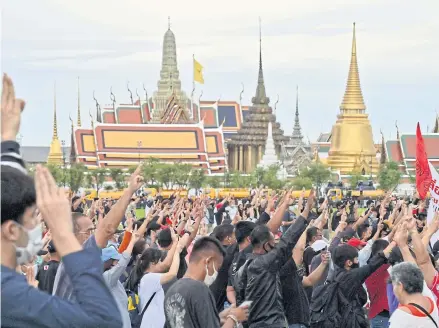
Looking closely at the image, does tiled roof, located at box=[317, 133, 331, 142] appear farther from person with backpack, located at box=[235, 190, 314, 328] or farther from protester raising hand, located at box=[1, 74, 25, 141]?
protester raising hand, located at box=[1, 74, 25, 141]

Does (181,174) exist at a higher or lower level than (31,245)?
lower

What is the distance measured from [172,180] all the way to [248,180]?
5814 millimetres

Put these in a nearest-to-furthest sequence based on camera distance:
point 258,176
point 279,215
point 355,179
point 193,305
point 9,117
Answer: point 9,117 → point 193,305 → point 279,215 → point 355,179 → point 258,176

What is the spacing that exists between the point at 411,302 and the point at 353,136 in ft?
242

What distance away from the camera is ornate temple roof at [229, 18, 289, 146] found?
81750 mm

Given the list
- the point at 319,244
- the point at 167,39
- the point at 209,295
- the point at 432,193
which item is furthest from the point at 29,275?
the point at 167,39

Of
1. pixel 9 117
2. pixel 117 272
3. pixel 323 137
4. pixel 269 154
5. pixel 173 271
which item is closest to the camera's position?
pixel 9 117

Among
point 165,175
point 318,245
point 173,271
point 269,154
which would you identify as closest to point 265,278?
point 173,271

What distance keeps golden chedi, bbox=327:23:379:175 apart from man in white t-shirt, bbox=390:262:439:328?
6980cm

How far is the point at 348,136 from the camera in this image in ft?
257

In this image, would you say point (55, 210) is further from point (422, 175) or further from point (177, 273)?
point (422, 175)

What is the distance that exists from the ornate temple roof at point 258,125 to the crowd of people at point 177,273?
7171 centimetres

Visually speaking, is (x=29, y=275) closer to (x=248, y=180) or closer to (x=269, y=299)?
(x=269, y=299)

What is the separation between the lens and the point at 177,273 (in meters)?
6.99
